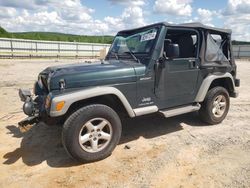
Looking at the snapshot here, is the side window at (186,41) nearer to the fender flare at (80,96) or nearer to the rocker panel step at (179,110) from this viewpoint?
the rocker panel step at (179,110)

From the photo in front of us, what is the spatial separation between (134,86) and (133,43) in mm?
1091

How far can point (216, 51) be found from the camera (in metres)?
5.53

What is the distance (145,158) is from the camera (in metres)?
4.03

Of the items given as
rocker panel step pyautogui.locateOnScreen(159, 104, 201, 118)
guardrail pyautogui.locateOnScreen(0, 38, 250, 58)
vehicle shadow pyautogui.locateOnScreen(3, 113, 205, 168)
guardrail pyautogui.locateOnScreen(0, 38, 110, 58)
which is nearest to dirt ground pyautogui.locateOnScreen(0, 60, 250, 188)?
vehicle shadow pyautogui.locateOnScreen(3, 113, 205, 168)

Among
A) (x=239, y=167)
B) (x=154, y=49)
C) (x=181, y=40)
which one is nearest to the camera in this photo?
(x=239, y=167)

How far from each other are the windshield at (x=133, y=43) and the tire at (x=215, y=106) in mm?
1784

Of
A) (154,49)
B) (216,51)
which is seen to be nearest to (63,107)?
(154,49)

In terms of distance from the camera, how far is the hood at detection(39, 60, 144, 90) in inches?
149

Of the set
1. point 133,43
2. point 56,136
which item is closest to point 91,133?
point 56,136

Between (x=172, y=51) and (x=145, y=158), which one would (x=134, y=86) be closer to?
(x=172, y=51)

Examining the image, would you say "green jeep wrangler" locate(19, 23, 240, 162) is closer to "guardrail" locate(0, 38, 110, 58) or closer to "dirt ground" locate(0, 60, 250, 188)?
"dirt ground" locate(0, 60, 250, 188)

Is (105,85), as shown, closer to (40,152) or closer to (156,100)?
(156,100)

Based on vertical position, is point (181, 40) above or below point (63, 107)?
above

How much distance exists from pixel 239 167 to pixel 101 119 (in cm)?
215
